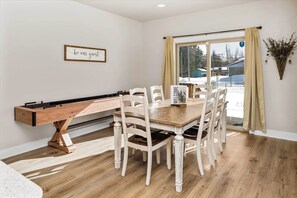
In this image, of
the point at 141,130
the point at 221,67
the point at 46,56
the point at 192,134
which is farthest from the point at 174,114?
the point at 221,67

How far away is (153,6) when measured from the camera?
14.0 ft

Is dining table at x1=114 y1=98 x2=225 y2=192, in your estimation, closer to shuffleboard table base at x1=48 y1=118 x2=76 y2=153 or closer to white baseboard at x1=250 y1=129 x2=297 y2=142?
shuffleboard table base at x1=48 y1=118 x2=76 y2=153

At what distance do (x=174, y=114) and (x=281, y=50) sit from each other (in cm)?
250

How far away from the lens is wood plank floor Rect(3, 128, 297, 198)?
2.27 meters

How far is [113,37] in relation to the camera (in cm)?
480

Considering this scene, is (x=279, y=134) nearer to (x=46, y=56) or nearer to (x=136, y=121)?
(x=136, y=121)

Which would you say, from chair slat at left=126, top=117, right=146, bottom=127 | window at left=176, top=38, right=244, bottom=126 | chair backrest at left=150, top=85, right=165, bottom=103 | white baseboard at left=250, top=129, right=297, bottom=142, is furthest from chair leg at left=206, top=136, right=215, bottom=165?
window at left=176, top=38, right=244, bottom=126

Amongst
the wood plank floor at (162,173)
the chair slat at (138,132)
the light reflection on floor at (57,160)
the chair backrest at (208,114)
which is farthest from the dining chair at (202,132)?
the light reflection on floor at (57,160)

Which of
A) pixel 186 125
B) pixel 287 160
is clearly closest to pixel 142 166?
pixel 186 125

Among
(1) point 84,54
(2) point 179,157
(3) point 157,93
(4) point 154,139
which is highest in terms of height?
(1) point 84,54

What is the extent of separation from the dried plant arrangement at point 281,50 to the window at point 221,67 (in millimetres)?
598

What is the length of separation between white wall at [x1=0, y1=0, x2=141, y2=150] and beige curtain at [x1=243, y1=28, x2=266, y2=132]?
2.79m

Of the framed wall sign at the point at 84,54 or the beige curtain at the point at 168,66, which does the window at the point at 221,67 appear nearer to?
the beige curtain at the point at 168,66

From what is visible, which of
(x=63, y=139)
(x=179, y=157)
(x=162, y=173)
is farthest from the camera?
(x=63, y=139)
